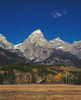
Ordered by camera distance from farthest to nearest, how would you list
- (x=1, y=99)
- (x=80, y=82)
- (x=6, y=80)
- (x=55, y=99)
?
(x=6, y=80) < (x=80, y=82) < (x=55, y=99) < (x=1, y=99)

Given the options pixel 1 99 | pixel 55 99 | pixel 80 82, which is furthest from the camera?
pixel 80 82

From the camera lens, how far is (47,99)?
35.2m

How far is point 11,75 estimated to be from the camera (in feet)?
561

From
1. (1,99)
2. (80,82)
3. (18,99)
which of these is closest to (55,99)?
(18,99)

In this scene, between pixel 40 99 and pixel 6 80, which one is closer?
pixel 40 99

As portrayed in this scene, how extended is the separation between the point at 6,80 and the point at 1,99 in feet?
456

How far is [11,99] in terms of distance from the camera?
33750 mm

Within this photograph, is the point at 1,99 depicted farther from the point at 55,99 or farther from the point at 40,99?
the point at 55,99

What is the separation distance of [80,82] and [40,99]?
101 m

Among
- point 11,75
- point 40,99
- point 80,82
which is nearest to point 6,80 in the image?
point 11,75

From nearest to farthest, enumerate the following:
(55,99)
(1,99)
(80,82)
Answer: (1,99) < (55,99) < (80,82)

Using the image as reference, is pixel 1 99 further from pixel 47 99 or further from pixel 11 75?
pixel 11 75

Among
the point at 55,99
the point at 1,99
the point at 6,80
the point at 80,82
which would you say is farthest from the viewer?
the point at 6,80

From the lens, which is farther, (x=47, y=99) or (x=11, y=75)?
(x=11, y=75)
